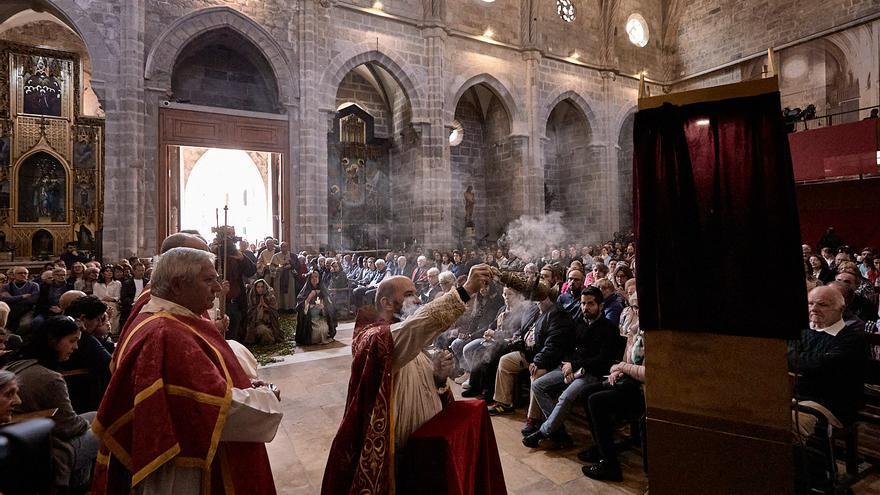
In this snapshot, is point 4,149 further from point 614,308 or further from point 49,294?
point 614,308

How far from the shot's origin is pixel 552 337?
4016 mm

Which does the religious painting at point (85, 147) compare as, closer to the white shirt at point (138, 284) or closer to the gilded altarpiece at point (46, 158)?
the gilded altarpiece at point (46, 158)

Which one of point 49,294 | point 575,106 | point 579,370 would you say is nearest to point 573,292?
point 579,370

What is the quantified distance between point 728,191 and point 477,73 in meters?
13.3

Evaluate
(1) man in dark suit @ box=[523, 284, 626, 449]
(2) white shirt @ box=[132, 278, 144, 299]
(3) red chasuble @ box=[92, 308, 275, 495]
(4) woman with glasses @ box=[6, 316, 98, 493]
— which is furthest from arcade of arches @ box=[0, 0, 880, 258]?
(3) red chasuble @ box=[92, 308, 275, 495]

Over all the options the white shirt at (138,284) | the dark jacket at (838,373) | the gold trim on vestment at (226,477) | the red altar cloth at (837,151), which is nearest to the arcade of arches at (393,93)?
the white shirt at (138,284)

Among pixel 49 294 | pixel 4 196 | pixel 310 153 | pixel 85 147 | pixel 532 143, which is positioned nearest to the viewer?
pixel 49 294

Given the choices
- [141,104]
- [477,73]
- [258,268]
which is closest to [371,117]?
[477,73]

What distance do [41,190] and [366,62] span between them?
38.7ft

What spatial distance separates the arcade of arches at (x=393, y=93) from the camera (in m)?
9.92

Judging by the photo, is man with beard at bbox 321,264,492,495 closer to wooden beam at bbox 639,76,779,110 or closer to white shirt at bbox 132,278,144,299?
wooden beam at bbox 639,76,779,110

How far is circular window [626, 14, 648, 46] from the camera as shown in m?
17.9

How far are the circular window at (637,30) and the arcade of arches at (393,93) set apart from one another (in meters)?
0.13

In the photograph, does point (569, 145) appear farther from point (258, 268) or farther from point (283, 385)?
point (283, 385)
